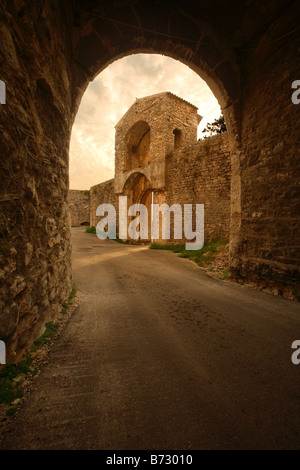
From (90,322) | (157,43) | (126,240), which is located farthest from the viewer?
(126,240)

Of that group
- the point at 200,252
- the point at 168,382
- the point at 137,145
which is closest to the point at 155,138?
the point at 137,145

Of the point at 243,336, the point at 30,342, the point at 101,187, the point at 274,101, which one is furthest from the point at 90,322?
the point at 101,187

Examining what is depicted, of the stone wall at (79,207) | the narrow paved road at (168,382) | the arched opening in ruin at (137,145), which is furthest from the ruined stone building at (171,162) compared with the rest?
the stone wall at (79,207)

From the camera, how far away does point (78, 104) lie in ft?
9.53

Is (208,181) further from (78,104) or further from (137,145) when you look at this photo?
(137,145)

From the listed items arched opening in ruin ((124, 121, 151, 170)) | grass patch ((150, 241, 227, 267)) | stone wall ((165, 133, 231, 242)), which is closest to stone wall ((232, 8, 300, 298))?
grass patch ((150, 241, 227, 267))

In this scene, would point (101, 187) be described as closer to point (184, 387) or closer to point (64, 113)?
point (64, 113)

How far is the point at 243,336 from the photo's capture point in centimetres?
199

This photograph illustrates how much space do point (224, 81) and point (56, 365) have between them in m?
5.17

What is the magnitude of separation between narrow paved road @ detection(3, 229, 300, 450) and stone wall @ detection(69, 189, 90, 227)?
22.7 meters

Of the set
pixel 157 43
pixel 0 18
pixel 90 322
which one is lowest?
pixel 90 322

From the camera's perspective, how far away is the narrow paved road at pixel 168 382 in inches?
40.6

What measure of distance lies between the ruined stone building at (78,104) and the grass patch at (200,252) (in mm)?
1751

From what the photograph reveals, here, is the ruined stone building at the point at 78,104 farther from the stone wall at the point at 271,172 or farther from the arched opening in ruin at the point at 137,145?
the arched opening in ruin at the point at 137,145
